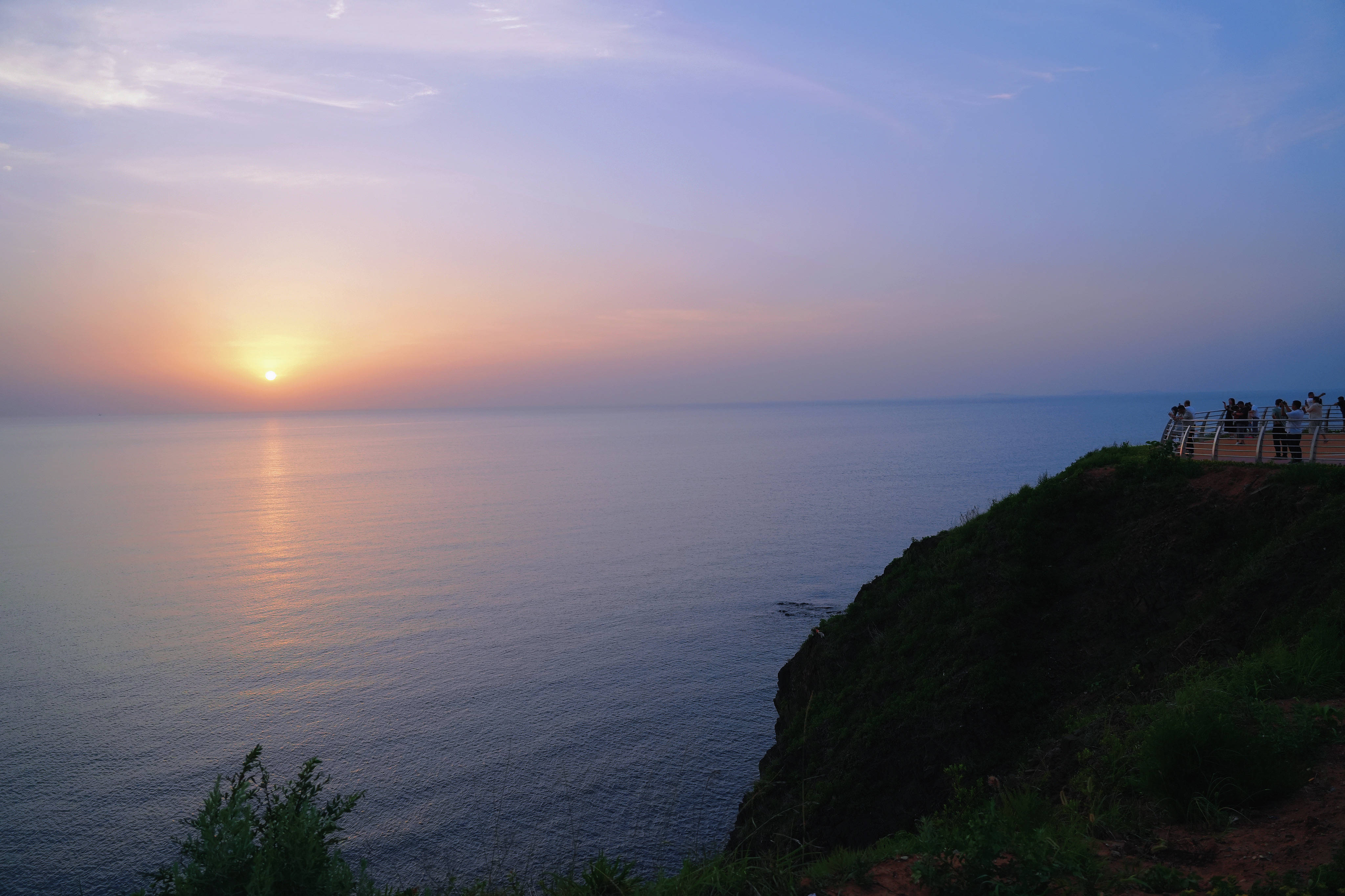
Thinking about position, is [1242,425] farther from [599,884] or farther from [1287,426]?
[599,884]

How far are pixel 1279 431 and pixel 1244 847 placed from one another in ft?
68.5

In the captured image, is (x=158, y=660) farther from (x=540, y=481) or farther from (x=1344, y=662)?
(x=540, y=481)

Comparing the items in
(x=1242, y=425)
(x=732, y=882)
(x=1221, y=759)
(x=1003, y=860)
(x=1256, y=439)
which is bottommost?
(x=732, y=882)

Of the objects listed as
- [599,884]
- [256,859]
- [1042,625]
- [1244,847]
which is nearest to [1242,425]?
[1042,625]

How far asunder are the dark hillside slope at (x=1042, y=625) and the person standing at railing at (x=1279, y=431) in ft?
7.06

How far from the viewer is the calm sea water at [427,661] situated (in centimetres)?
→ 2475

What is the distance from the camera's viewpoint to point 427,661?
38906 mm

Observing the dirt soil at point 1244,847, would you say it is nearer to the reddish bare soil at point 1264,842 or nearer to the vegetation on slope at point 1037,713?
the reddish bare soil at point 1264,842

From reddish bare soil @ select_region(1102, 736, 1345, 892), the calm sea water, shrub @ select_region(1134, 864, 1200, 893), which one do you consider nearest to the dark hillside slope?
the calm sea water

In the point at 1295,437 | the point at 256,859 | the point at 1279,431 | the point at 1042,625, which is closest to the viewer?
the point at 256,859

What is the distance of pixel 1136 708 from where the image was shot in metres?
13.4

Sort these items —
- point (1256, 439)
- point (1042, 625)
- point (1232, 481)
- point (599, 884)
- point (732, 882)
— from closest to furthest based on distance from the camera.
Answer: point (732, 882)
point (599, 884)
point (1042, 625)
point (1232, 481)
point (1256, 439)

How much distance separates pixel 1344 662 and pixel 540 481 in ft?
365

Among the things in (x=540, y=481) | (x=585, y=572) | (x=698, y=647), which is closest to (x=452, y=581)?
(x=585, y=572)
